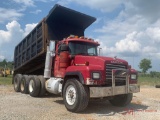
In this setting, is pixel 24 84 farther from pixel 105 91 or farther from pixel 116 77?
pixel 105 91

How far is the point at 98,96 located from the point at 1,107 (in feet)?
11.7

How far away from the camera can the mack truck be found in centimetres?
794

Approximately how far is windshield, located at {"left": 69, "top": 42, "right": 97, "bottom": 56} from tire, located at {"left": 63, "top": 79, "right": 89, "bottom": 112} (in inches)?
54.3

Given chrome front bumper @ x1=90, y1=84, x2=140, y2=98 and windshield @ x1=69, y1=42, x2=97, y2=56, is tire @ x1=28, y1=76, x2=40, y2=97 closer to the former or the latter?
windshield @ x1=69, y1=42, x2=97, y2=56

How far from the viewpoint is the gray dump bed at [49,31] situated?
1113 cm

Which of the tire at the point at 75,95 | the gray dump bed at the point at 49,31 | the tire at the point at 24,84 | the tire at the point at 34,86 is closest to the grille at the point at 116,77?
the tire at the point at 75,95

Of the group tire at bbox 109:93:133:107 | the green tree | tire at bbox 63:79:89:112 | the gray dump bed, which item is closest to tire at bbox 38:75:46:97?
the gray dump bed

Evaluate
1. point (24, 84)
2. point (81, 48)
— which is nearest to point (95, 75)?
point (81, 48)

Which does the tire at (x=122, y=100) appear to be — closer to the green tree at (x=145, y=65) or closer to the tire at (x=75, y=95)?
the tire at (x=75, y=95)

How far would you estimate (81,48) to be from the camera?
9.62 meters

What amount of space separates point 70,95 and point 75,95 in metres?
0.30

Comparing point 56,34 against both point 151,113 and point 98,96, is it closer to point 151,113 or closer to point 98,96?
point 98,96

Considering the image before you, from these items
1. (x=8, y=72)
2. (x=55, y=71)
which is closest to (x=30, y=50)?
(x=55, y=71)

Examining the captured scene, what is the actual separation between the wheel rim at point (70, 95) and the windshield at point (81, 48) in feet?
4.91
